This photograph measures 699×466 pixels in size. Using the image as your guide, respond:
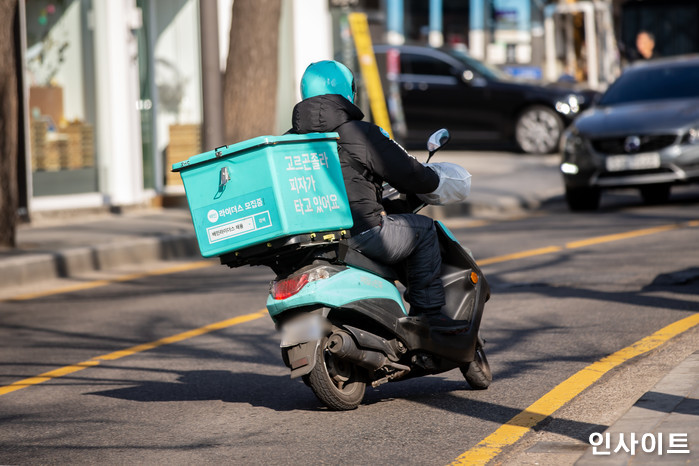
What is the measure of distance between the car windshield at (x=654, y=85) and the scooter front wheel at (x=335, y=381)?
10493 millimetres

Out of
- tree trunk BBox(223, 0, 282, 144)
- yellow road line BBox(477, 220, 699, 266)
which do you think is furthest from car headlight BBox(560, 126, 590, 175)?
tree trunk BBox(223, 0, 282, 144)

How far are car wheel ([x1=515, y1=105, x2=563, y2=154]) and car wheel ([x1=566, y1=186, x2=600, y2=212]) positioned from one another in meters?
7.30

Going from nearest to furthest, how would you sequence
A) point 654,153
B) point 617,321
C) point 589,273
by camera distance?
point 617,321 < point 589,273 < point 654,153

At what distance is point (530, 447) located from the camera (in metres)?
4.91

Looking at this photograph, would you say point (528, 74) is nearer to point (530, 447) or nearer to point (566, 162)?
point (566, 162)

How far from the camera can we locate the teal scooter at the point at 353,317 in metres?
5.37

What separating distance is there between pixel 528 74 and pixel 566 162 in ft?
50.4

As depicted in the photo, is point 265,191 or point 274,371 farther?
point 274,371

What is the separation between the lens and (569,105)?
22047mm

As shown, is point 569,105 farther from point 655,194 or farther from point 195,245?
point 195,245

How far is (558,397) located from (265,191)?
1.72 m

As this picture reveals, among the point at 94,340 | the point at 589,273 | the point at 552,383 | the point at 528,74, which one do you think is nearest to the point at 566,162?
the point at 589,273

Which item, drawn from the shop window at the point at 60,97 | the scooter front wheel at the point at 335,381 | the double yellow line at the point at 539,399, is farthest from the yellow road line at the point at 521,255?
the shop window at the point at 60,97

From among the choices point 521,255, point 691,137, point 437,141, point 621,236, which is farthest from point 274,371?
point 691,137
